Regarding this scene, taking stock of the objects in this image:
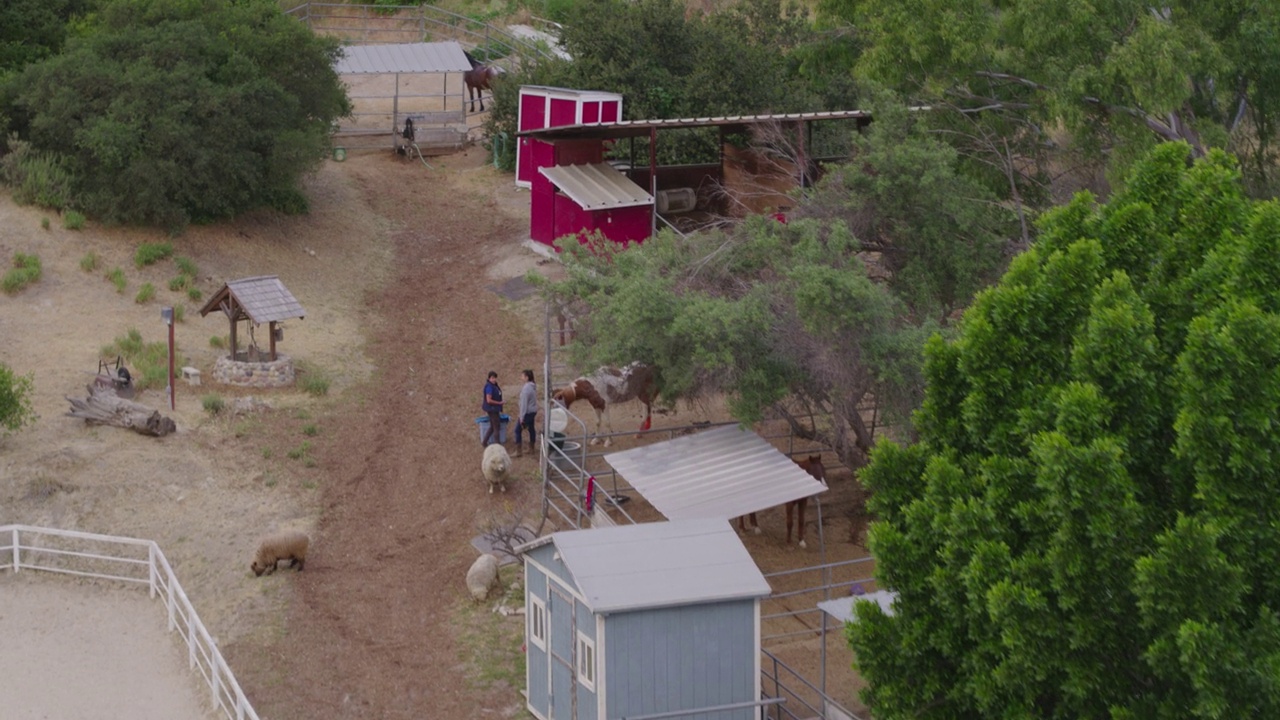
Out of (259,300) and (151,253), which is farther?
(151,253)

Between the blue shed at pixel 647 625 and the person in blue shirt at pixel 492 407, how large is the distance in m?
7.08

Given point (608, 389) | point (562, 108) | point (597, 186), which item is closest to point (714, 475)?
point (608, 389)

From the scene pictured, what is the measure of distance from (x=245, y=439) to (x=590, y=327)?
19.8ft

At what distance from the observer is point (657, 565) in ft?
54.2

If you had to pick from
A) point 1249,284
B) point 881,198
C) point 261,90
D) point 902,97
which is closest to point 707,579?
point 1249,284

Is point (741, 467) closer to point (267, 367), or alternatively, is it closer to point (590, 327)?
point (590, 327)

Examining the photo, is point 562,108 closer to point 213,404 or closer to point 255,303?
point 255,303

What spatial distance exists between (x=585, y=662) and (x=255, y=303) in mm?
12124

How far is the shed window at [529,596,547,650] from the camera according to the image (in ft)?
56.2

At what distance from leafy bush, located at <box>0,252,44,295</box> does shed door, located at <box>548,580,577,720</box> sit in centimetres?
1713

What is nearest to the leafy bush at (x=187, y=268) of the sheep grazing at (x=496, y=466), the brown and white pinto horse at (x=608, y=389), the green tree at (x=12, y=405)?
the green tree at (x=12, y=405)

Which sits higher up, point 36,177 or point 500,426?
point 36,177

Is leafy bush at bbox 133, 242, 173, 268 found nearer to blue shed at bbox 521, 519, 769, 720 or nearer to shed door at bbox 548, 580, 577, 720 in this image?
blue shed at bbox 521, 519, 769, 720

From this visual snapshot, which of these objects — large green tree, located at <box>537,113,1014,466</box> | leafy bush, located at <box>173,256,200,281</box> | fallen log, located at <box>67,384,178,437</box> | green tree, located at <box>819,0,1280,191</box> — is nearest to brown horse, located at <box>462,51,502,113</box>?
leafy bush, located at <box>173,256,200,281</box>
